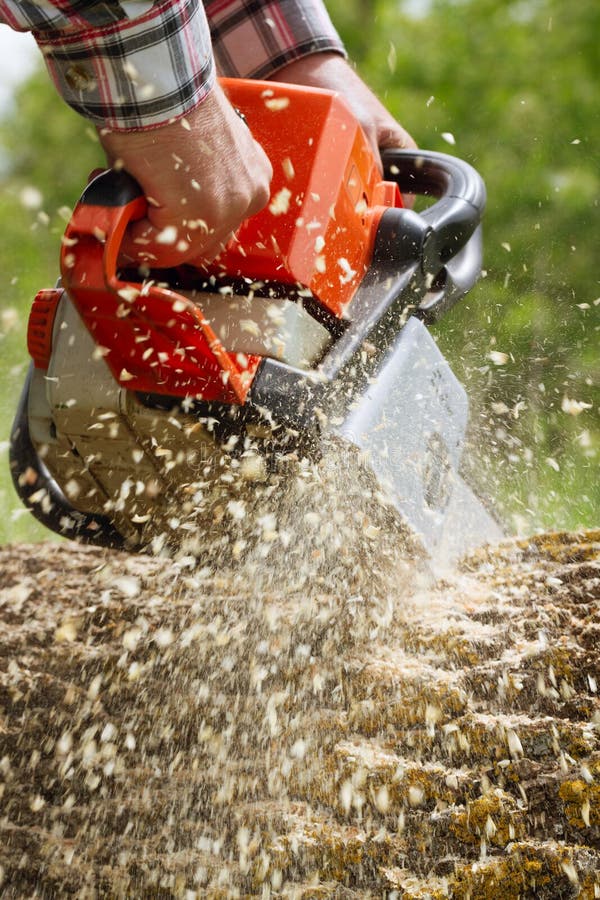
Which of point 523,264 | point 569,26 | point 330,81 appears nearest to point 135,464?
point 330,81

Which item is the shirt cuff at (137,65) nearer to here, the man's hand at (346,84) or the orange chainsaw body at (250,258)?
the orange chainsaw body at (250,258)

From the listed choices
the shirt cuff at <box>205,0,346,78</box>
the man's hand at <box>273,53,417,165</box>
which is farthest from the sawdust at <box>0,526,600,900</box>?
the shirt cuff at <box>205,0,346,78</box>

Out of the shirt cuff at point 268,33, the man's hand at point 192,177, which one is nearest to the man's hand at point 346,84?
the shirt cuff at point 268,33

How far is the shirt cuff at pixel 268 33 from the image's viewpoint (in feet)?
7.38

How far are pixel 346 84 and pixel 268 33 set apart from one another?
0.26 meters

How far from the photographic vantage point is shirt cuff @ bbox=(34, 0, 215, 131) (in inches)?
53.9

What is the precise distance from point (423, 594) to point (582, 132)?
19.1 feet

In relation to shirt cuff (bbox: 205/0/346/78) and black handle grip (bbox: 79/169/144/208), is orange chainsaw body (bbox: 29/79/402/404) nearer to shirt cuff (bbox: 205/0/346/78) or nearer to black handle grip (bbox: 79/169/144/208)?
black handle grip (bbox: 79/169/144/208)

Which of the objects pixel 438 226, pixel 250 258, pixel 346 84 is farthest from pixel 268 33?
pixel 250 258

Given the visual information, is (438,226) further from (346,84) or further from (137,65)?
(137,65)

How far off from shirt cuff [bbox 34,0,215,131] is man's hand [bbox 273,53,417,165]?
826 mm

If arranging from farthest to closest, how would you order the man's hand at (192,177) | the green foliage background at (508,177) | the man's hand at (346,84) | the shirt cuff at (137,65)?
the green foliage background at (508,177) < the man's hand at (346,84) < the man's hand at (192,177) < the shirt cuff at (137,65)

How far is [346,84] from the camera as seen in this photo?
88.0 inches

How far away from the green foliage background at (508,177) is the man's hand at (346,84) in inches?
67.4
